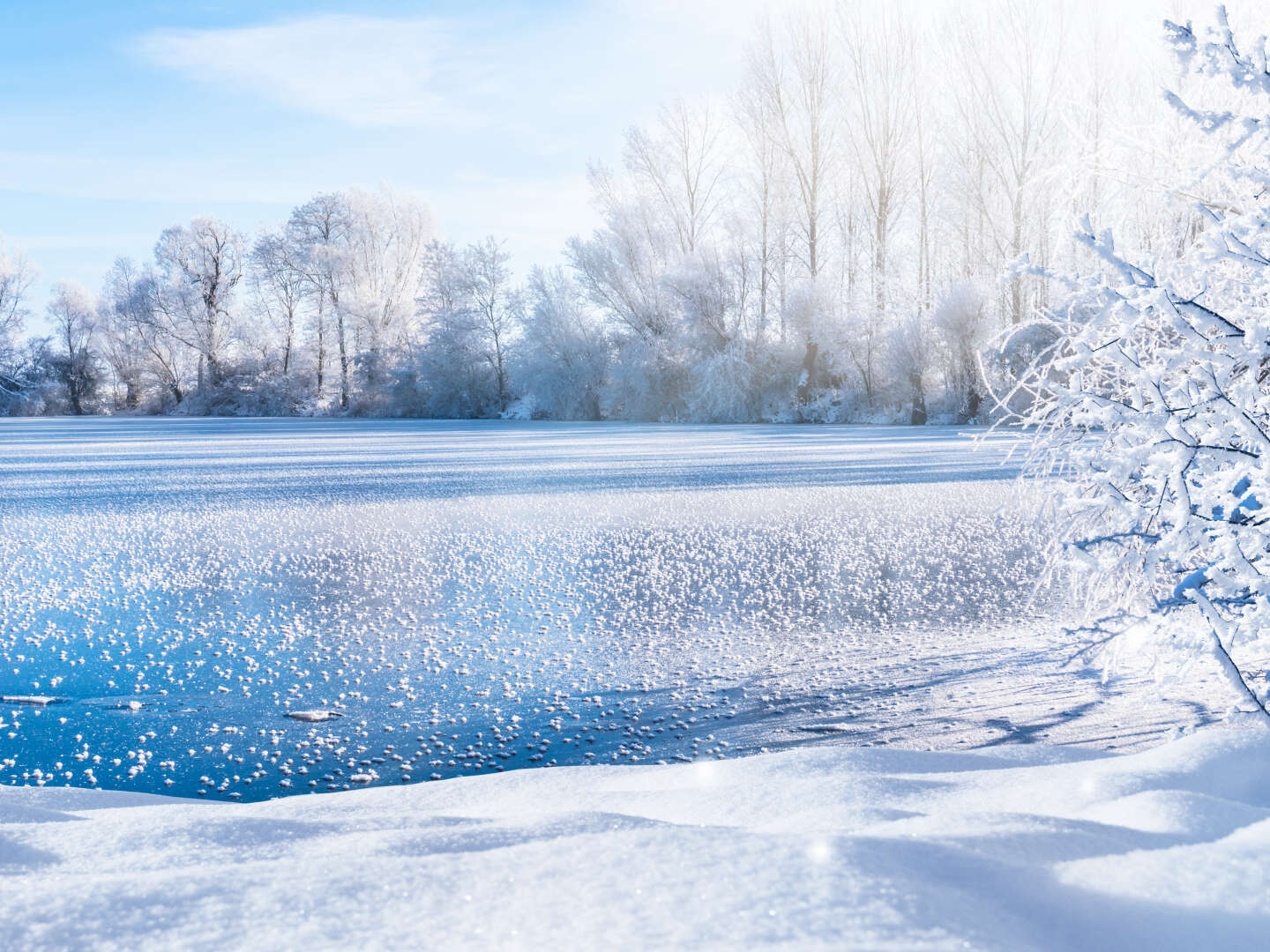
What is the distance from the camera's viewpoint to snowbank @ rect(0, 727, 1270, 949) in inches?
34.1

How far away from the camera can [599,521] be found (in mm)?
7301

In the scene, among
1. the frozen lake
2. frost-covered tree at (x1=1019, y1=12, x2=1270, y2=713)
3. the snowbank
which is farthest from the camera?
the frozen lake

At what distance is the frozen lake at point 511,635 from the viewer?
2910 mm

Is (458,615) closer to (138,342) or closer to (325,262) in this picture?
Answer: (325,262)

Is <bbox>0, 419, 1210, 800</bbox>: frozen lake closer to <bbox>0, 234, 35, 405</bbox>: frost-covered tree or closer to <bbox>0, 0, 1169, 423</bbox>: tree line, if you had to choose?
<bbox>0, 0, 1169, 423</bbox>: tree line

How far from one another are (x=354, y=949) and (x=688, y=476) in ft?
31.9

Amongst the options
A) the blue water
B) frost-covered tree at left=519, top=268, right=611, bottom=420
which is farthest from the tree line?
the blue water

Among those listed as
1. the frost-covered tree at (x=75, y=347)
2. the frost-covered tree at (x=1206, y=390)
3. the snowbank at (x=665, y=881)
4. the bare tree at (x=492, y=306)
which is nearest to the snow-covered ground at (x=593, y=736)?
the snowbank at (x=665, y=881)

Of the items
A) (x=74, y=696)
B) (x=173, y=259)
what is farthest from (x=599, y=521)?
(x=173, y=259)

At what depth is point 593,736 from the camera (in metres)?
2.98

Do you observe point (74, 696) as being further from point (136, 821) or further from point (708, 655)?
point (708, 655)

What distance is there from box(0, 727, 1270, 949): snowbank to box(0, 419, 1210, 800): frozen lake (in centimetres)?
136

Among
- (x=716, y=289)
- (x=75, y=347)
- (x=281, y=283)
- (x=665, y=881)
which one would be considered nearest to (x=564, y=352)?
(x=716, y=289)

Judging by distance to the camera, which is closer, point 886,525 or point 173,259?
point 886,525
